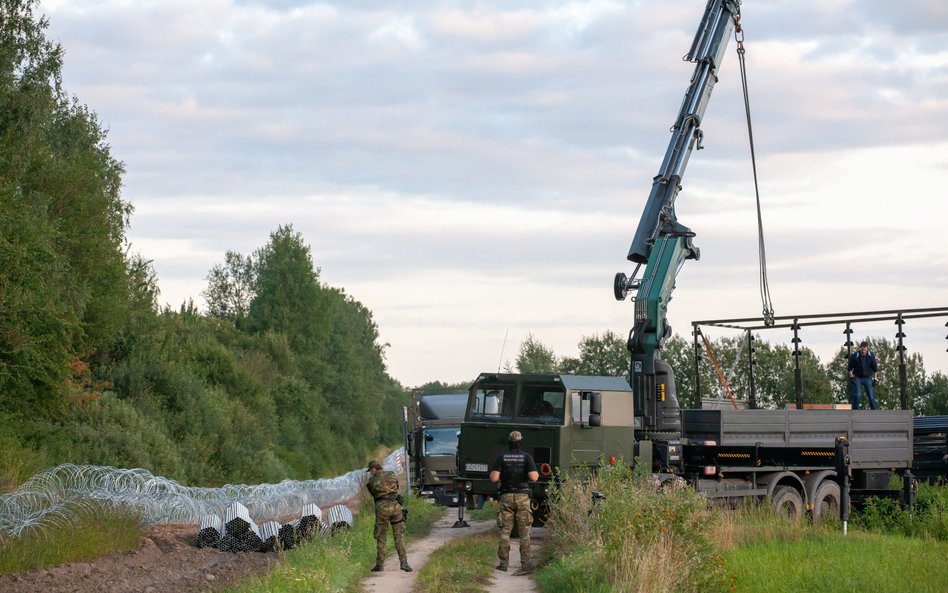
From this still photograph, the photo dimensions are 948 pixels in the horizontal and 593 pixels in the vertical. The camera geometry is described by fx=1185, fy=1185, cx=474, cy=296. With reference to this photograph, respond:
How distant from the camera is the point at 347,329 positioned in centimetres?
10300

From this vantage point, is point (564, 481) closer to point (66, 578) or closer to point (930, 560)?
point (930, 560)

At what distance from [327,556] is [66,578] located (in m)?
4.33

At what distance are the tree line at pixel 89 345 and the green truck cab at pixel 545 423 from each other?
11.3m

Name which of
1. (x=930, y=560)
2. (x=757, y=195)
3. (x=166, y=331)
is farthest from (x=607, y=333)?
(x=930, y=560)

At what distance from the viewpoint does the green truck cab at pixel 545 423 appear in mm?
22047

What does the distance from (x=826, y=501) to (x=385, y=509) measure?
1093 cm

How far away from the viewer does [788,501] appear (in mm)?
23797

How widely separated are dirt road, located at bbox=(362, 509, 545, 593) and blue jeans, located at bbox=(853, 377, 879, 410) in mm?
8024

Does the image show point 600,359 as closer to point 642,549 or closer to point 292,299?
point 292,299

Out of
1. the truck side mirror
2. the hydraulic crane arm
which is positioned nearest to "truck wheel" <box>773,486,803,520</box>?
the hydraulic crane arm

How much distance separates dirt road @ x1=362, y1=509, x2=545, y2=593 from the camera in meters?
16.1

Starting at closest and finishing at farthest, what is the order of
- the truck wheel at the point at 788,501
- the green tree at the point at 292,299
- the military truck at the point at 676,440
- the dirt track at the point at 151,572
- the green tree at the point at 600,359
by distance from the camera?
the dirt track at the point at 151,572
the military truck at the point at 676,440
the truck wheel at the point at 788,501
the green tree at the point at 600,359
the green tree at the point at 292,299

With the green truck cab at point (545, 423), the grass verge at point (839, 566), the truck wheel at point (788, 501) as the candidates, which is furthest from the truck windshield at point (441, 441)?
the grass verge at point (839, 566)

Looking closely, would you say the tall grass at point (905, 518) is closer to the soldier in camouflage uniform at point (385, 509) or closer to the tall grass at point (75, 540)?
the soldier in camouflage uniform at point (385, 509)
